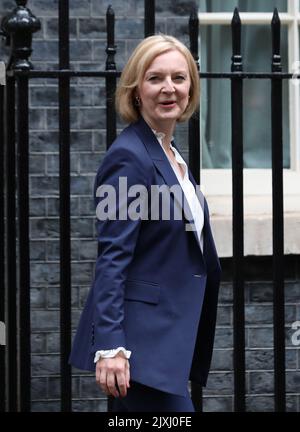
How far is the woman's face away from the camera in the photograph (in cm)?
363

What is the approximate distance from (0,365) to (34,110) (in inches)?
64.8

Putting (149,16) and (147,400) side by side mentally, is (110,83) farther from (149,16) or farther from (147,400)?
(147,400)

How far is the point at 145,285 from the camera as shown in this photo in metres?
3.55

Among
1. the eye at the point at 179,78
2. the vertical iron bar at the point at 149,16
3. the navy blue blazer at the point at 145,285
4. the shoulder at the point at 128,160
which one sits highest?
the vertical iron bar at the point at 149,16

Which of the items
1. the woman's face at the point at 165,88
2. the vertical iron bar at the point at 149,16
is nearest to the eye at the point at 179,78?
the woman's face at the point at 165,88

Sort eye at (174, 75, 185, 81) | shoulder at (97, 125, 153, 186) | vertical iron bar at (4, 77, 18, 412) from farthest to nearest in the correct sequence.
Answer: vertical iron bar at (4, 77, 18, 412) < eye at (174, 75, 185, 81) < shoulder at (97, 125, 153, 186)

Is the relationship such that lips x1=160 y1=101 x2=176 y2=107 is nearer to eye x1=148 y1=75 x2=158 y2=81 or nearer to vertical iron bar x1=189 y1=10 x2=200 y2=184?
eye x1=148 y1=75 x2=158 y2=81

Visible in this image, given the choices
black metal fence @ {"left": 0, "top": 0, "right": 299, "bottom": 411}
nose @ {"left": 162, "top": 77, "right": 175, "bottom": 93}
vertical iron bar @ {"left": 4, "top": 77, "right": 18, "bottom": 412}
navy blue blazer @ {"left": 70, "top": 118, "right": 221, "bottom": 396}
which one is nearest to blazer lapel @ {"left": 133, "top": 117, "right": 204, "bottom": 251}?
navy blue blazer @ {"left": 70, "top": 118, "right": 221, "bottom": 396}

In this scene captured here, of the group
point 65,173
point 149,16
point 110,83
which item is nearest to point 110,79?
point 110,83

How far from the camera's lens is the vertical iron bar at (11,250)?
430 cm

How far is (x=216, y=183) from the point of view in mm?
5906

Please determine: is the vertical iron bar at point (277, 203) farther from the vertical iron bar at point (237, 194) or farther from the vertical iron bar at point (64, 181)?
the vertical iron bar at point (64, 181)

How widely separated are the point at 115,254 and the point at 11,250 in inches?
36.8
